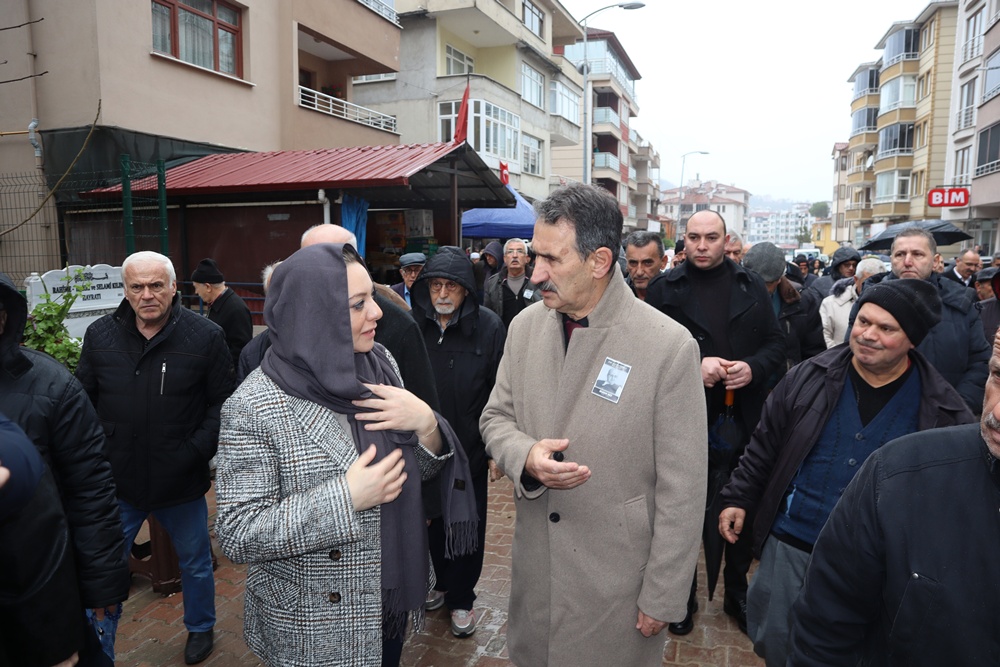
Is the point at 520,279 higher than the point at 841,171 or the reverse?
the reverse

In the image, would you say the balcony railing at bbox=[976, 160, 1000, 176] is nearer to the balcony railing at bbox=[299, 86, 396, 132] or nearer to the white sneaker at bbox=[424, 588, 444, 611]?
the balcony railing at bbox=[299, 86, 396, 132]

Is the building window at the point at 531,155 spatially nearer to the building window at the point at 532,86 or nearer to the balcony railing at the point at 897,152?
the building window at the point at 532,86

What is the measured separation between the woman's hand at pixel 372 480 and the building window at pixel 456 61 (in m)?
26.1

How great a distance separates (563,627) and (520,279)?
18.4 feet

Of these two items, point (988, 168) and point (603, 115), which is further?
point (603, 115)

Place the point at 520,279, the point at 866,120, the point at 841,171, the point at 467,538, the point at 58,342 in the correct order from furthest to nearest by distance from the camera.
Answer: the point at 841,171 < the point at 866,120 < the point at 520,279 < the point at 58,342 < the point at 467,538

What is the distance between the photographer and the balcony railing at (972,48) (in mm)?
30156

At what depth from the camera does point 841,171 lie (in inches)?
3223

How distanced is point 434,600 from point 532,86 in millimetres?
29154

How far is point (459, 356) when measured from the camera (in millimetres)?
4168

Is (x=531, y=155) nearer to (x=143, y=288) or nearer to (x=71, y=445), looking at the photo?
(x=143, y=288)

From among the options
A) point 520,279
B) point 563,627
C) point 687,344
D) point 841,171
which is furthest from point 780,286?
point 841,171

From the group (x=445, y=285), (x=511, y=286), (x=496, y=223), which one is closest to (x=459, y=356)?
(x=445, y=285)

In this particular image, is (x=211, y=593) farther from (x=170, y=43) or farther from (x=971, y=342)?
(x=170, y=43)
